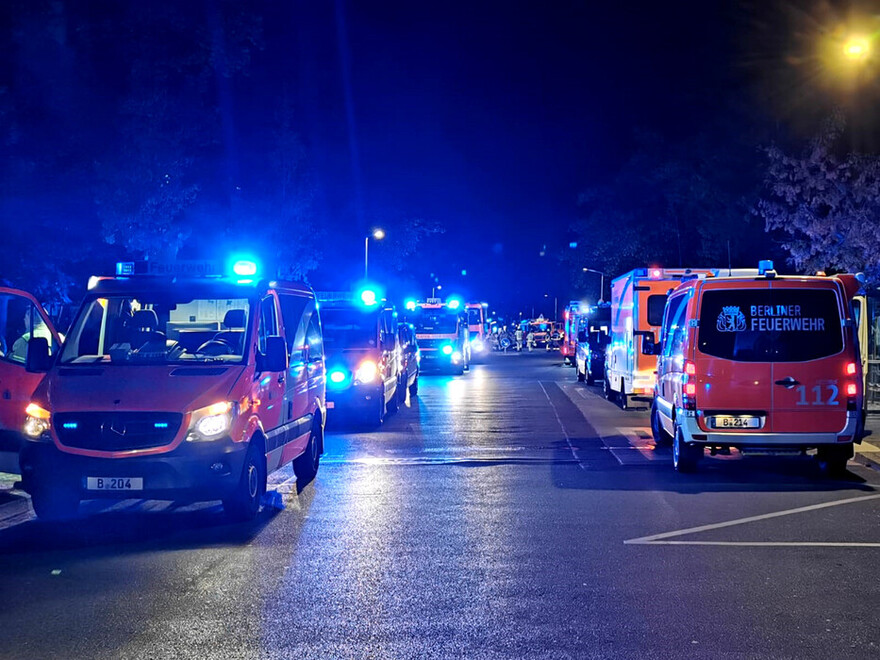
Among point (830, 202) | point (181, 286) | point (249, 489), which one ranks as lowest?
point (249, 489)

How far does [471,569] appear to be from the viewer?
7562mm

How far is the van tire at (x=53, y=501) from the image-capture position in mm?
8938

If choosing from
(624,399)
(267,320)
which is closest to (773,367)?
(267,320)

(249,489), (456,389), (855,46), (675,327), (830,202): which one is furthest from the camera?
(456,389)

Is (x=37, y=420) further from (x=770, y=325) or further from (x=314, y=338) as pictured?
(x=770, y=325)

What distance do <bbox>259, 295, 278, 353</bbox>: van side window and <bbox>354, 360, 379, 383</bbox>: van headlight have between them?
732 centimetres

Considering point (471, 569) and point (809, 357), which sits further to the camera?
point (809, 357)

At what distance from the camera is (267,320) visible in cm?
1032

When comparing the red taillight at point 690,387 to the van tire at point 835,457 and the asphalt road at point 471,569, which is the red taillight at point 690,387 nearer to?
the asphalt road at point 471,569

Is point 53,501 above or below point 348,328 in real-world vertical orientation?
below

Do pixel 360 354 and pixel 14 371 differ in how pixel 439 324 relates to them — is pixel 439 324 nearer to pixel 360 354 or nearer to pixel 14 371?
pixel 360 354

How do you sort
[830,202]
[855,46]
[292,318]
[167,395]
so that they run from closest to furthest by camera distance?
[167,395]
[292,318]
[855,46]
[830,202]

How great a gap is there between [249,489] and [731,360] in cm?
559

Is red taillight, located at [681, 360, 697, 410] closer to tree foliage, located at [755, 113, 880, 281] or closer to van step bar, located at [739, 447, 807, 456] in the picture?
van step bar, located at [739, 447, 807, 456]
